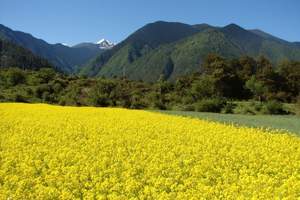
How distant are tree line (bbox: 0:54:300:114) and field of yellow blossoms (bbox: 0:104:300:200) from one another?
28.1 meters

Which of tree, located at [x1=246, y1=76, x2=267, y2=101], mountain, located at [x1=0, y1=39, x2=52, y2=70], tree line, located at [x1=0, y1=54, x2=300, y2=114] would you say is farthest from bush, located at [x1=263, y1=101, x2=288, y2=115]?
mountain, located at [x1=0, y1=39, x2=52, y2=70]

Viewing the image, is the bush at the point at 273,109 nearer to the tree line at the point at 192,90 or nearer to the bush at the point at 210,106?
the tree line at the point at 192,90

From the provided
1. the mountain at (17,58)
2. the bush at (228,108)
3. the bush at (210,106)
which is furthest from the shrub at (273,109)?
the mountain at (17,58)

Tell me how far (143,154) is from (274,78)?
184ft

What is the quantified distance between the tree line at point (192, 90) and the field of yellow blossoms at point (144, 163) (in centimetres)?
2810

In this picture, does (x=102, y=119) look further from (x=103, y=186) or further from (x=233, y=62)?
(x=233, y=62)

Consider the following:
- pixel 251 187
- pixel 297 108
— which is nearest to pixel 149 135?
pixel 251 187

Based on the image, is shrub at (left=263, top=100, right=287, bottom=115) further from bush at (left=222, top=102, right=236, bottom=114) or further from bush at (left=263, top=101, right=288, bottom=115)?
bush at (left=222, top=102, right=236, bottom=114)

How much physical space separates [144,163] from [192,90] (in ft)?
164

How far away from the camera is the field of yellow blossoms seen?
1151 centimetres

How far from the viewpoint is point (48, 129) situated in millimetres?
21125

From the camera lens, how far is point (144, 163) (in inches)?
556

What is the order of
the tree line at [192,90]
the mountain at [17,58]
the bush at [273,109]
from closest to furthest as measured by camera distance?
the bush at [273,109], the tree line at [192,90], the mountain at [17,58]

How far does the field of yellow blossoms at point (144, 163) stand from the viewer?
11.5 metres
